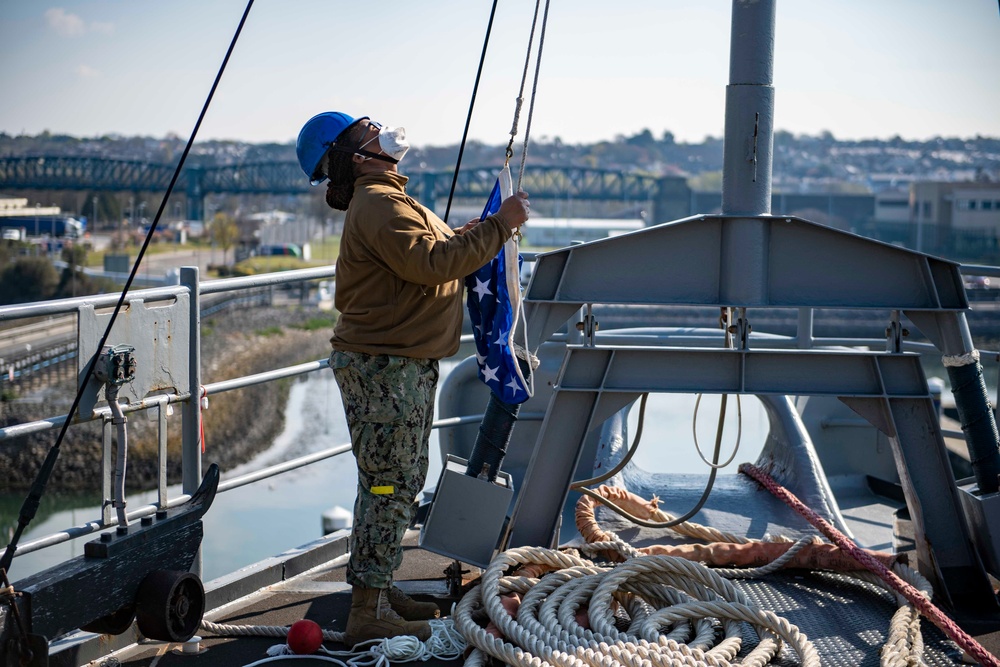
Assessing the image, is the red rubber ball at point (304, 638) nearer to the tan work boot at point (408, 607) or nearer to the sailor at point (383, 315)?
the sailor at point (383, 315)

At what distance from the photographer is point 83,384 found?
10.5 ft

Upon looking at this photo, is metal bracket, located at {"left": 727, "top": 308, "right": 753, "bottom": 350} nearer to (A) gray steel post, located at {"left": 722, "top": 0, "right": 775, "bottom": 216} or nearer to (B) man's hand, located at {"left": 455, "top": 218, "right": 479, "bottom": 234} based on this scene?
(A) gray steel post, located at {"left": 722, "top": 0, "right": 775, "bottom": 216}

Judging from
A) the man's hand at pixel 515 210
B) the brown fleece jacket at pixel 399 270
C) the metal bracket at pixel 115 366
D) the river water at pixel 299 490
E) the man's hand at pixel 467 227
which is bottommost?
the river water at pixel 299 490

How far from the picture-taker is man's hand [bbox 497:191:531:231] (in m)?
3.39

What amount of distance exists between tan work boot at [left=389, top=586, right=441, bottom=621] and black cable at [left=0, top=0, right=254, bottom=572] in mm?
1273

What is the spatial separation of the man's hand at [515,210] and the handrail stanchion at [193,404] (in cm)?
115

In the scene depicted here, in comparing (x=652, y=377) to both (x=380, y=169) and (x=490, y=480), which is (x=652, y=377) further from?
(x=380, y=169)

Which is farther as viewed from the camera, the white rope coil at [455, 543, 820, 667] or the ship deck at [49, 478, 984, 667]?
the ship deck at [49, 478, 984, 667]

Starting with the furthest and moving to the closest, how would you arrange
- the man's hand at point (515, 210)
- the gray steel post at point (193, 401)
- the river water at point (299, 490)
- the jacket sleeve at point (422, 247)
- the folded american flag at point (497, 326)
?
1. the river water at point (299, 490)
2. the folded american flag at point (497, 326)
3. the gray steel post at point (193, 401)
4. the man's hand at point (515, 210)
5. the jacket sleeve at point (422, 247)

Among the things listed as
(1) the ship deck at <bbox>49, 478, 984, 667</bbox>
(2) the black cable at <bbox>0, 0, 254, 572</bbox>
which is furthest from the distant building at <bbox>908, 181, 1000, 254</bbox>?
(2) the black cable at <bbox>0, 0, 254, 572</bbox>

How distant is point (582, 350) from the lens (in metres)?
4.19

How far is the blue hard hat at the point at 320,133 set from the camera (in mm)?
3447

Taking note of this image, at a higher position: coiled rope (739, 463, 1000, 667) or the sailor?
the sailor

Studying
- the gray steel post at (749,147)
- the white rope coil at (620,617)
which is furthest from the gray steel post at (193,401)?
the gray steel post at (749,147)
